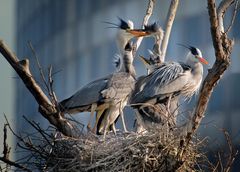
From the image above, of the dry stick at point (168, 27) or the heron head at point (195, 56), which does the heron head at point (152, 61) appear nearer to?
the dry stick at point (168, 27)

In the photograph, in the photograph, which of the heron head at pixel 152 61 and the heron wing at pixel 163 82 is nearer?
the heron wing at pixel 163 82

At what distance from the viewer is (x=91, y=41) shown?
1129 centimetres

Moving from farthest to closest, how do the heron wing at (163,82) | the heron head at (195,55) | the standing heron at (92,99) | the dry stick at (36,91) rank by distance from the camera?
the heron head at (195,55)
the heron wing at (163,82)
the standing heron at (92,99)
the dry stick at (36,91)

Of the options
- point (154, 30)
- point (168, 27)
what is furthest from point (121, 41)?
point (168, 27)

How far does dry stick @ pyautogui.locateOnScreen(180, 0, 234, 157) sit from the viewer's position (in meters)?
5.85

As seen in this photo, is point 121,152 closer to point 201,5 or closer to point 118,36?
point 118,36

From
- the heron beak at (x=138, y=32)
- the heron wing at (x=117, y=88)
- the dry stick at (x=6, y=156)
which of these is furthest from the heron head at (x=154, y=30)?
the dry stick at (x=6, y=156)

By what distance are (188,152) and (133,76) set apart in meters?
1.41

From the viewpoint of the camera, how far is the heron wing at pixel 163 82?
755 centimetres

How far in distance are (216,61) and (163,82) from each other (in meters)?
1.63

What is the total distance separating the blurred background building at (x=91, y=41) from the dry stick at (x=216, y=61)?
3.13 metres

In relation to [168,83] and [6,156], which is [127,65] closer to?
→ [168,83]

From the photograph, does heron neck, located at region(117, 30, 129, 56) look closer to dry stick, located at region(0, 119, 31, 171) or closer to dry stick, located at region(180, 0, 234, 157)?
dry stick, located at region(180, 0, 234, 157)

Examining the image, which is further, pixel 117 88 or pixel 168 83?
pixel 168 83
